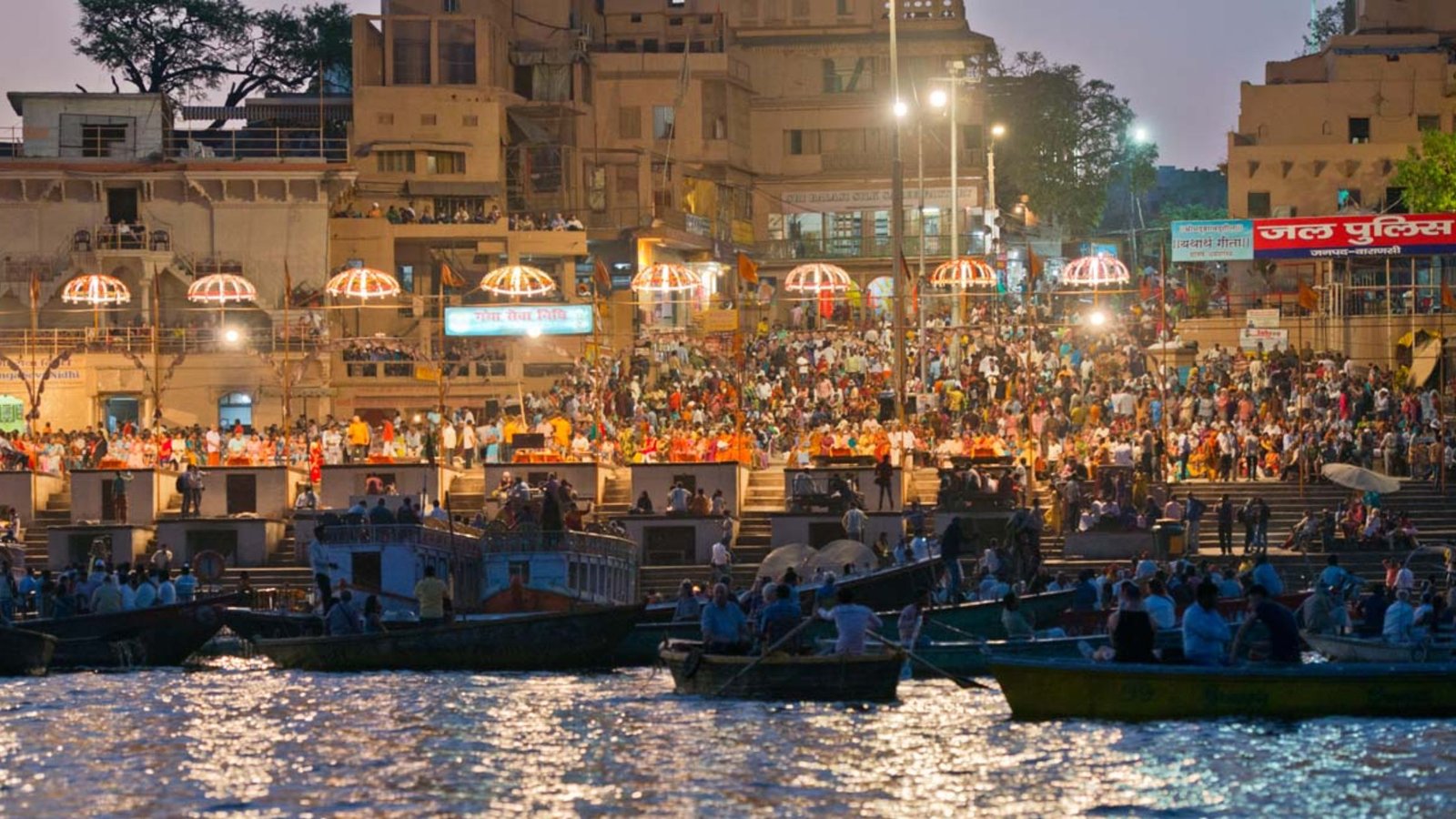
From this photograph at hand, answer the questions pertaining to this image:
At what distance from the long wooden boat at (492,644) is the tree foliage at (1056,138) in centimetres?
6266

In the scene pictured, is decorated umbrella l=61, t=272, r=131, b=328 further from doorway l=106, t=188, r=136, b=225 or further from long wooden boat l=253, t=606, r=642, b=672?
long wooden boat l=253, t=606, r=642, b=672

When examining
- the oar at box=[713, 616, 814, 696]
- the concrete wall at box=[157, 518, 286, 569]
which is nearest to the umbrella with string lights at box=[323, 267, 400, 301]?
the concrete wall at box=[157, 518, 286, 569]

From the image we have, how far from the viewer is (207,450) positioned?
61.1 metres

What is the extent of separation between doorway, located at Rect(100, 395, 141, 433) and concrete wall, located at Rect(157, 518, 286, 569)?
66.1ft

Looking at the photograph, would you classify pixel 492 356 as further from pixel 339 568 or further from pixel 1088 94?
pixel 1088 94

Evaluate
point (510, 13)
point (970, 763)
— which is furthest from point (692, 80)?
point (970, 763)

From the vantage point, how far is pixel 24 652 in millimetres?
39844

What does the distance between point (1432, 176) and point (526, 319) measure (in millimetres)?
26662

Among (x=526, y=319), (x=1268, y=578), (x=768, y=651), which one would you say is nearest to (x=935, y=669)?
(x=768, y=651)

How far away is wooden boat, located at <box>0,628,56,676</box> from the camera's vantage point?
130ft

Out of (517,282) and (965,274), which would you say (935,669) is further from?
(517,282)

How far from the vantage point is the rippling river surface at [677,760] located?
86.9 ft

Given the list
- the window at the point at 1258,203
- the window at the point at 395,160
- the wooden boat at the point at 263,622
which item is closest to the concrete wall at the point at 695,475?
the wooden boat at the point at 263,622

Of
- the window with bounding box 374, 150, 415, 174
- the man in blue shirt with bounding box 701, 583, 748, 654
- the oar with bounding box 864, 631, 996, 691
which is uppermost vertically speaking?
the window with bounding box 374, 150, 415, 174
